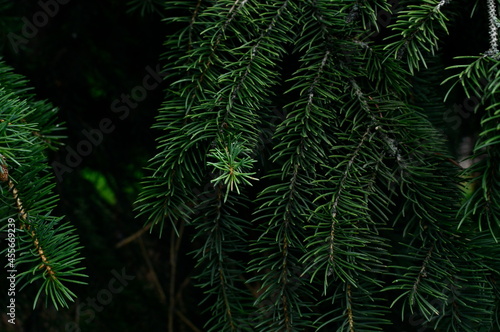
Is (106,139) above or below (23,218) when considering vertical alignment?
below

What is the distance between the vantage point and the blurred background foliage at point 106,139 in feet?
3.31

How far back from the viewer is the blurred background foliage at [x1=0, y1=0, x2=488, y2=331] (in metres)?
1.01

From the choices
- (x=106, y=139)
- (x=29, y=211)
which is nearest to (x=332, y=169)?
(x=29, y=211)

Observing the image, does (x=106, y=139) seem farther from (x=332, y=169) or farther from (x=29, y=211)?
(x=332, y=169)

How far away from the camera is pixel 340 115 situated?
665mm

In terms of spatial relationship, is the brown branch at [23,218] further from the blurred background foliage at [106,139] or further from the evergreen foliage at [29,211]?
the blurred background foliage at [106,139]

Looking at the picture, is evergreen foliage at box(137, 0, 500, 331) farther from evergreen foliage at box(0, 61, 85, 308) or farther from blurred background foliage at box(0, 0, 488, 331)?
blurred background foliage at box(0, 0, 488, 331)

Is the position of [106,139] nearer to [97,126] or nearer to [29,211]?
[97,126]

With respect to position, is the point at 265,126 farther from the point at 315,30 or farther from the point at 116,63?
the point at 116,63

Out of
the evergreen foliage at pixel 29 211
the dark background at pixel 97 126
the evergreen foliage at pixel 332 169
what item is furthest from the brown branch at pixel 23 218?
the dark background at pixel 97 126

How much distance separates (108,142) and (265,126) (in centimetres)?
50

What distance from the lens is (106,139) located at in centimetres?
107

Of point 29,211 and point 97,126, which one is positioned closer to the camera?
point 29,211

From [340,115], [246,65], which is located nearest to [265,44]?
[246,65]
